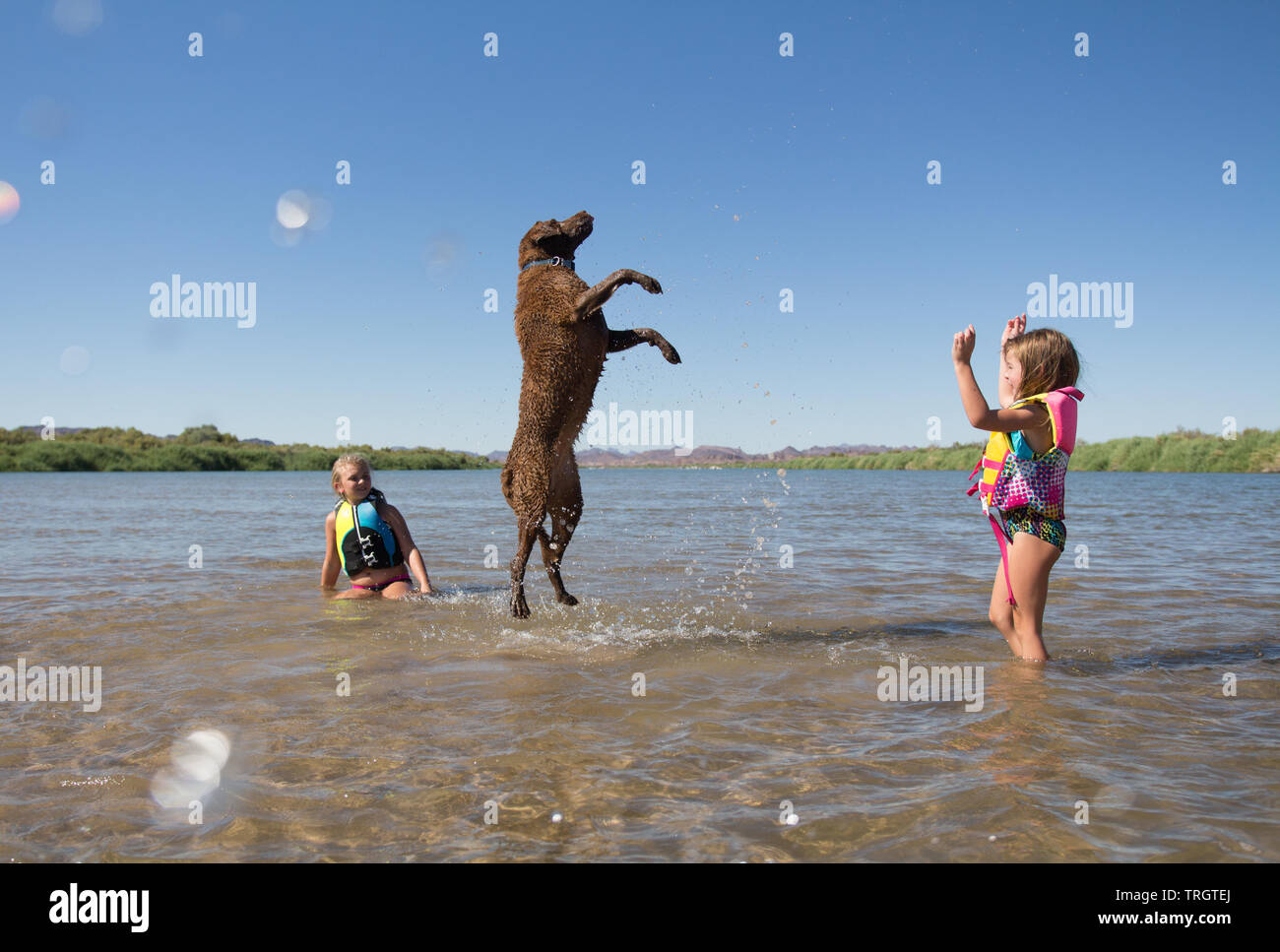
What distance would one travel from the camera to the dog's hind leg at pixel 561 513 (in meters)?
7.03

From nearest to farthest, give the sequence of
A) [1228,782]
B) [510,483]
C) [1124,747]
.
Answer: [1228,782]
[1124,747]
[510,483]

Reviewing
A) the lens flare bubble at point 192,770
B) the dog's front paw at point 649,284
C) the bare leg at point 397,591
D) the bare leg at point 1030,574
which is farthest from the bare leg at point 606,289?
the bare leg at point 397,591

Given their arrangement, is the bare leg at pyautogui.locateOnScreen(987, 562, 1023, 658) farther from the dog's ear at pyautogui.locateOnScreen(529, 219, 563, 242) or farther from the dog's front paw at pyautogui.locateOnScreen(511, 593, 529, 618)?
the dog's ear at pyautogui.locateOnScreen(529, 219, 563, 242)

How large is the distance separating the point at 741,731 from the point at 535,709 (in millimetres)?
1294

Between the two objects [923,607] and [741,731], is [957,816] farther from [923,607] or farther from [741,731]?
[923,607]

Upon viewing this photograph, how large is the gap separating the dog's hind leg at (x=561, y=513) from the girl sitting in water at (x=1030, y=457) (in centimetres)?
354

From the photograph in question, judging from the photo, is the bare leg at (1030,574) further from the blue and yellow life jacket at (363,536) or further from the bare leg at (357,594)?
the bare leg at (357,594)

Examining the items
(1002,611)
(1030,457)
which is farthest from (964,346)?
(1002,611)

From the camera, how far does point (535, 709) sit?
4.75 m

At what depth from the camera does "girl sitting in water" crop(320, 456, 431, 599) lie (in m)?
8.97

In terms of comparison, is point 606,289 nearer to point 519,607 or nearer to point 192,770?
point 519,607

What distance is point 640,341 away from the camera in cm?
650

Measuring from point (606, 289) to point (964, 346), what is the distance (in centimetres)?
269
